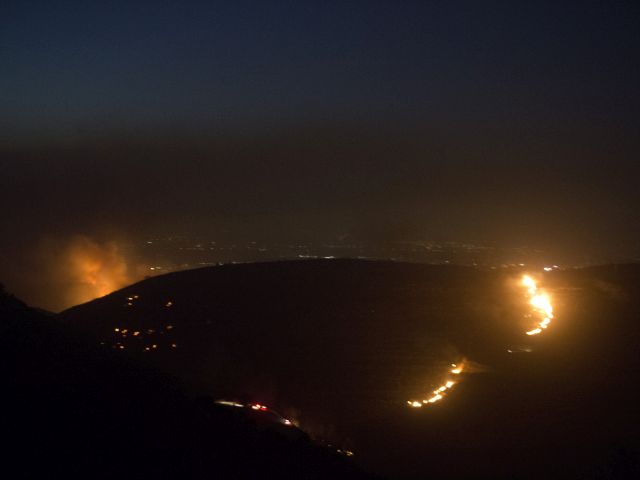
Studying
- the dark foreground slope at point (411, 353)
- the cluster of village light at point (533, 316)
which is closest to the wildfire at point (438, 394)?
the cluster of village light at point (533, 316)

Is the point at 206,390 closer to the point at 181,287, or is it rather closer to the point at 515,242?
the point at 181,287

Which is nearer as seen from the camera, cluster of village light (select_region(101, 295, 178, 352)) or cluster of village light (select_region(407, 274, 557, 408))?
cluster of village light (select_region(407, 274, 557, 408))

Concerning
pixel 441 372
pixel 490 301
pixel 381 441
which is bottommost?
pixel 381 441

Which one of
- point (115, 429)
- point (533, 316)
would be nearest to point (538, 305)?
point (533, 316)

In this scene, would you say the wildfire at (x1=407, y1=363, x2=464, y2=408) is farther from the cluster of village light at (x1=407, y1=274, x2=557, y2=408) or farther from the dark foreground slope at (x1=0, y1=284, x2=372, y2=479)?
the dark foreground slope at (x1=0, y1=284, x2=372, y2=479)

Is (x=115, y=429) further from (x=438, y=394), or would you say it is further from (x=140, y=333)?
(x=140, y=333)

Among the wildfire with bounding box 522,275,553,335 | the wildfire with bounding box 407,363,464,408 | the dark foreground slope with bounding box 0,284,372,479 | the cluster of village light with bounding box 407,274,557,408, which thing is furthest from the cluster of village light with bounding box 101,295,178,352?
the wildfire with bounding box 522,275,553,335

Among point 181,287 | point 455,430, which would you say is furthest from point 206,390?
point 181,287
